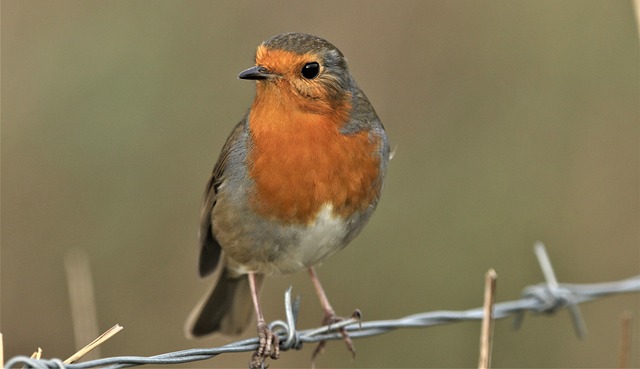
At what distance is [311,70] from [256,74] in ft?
0.82

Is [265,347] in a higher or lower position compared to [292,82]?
lower

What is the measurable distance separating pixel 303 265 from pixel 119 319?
1.98 m

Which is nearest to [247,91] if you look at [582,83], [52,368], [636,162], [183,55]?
[183,55]

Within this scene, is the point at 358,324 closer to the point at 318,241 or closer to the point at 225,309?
the point at 318,241

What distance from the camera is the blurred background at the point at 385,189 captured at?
18.7 ft

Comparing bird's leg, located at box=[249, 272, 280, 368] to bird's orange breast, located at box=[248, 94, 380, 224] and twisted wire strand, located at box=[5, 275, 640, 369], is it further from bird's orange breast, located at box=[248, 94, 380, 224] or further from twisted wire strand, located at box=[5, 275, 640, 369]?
bird's orange breast, located at box=[248, 94, 380, 224]

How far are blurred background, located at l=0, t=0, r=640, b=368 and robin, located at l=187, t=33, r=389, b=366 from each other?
68.4 inches

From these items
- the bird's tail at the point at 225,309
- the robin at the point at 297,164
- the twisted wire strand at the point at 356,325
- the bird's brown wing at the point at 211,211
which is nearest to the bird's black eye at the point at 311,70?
the robin at the point at 297,164

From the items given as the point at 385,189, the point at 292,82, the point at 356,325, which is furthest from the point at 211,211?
the point at 385,189

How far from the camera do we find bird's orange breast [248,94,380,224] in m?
3.79

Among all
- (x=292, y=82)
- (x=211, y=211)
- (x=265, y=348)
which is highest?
(x=292, y=82)

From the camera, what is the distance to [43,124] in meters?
5.81

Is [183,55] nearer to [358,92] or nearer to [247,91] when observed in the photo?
[247,91]

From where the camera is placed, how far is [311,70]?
3.86 metres
